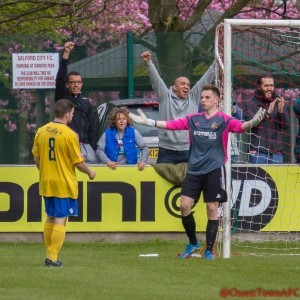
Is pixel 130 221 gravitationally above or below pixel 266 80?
below

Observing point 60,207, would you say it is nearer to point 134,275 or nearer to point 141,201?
point 134,275

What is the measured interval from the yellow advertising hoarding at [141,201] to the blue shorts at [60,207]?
315cm

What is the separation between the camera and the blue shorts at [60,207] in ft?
42.6

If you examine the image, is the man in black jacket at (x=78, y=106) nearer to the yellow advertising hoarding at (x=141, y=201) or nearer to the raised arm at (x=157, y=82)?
the yellow advertising hoarding at (x=141, y=201)

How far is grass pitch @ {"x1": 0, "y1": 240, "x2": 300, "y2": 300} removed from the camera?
10.8m

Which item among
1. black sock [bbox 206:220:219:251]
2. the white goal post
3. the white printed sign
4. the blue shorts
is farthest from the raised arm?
the blue shorts

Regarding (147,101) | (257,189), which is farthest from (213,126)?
(147,101)

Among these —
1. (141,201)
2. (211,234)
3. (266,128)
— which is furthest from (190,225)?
(266,128)

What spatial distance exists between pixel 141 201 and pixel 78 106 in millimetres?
1586

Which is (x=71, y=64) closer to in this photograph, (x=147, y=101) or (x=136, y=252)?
(x=147, y=101)

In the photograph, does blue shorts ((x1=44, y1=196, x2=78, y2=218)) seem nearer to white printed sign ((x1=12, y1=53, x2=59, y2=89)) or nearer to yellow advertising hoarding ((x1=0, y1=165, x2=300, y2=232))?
yellow advertising hoarding ((x1=0, y1=165, x2=300, y2=232))

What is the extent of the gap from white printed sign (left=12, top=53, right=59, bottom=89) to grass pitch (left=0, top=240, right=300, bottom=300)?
3.94m

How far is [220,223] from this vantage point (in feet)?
48.9

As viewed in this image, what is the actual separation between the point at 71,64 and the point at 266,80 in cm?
400
